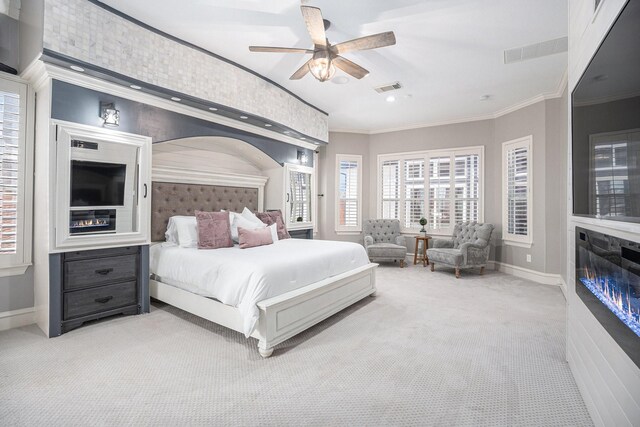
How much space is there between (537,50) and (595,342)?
10.6ft

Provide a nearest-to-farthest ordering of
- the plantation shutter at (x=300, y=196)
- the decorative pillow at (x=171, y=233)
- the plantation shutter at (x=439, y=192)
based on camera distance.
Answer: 1. the decorative pillow at (x=171, y=233)
2. the plantation shutter at (x=300, y=196)
3. the plantation shutter at (x=439, y=192)

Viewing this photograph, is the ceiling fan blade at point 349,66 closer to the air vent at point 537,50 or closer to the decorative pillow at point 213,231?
the air vent at point 537,50

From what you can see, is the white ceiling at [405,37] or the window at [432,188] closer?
the white ceiling at [405,37]

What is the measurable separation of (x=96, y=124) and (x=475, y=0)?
12.1 ft

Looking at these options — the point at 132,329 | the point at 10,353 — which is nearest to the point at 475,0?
the point at 132,329

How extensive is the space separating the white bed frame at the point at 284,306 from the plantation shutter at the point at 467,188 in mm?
3454

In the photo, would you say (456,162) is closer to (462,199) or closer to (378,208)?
(462,199)

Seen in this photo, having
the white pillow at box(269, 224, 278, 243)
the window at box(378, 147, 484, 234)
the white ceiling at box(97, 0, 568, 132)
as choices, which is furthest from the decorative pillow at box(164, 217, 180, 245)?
the window at box(378, 147, 484, 234)

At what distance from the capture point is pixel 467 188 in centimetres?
616

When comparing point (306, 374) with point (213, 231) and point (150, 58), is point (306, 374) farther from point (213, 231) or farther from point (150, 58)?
point (150, 58)

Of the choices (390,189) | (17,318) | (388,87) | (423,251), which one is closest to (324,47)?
(388,87)

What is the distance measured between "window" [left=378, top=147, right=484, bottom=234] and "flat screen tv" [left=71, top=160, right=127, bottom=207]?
5225mm

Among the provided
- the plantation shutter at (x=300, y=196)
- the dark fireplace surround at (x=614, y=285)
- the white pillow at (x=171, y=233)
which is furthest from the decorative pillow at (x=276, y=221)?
the dark fireplace surround at (x=614, y=285)

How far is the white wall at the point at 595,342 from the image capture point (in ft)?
4.34
